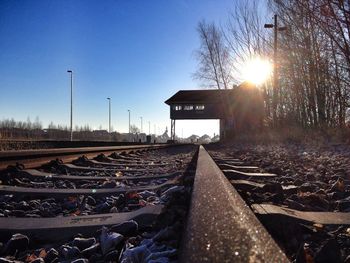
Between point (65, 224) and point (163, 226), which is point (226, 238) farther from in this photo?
point (65, 224)

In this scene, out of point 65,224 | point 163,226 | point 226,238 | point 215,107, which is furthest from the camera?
point 215,107

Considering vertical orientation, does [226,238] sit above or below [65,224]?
above

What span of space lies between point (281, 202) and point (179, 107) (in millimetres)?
43404

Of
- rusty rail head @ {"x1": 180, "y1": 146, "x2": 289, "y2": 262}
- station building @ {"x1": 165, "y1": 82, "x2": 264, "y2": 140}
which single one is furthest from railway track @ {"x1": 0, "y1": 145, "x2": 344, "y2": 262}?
station building @ {"x1": 165, "y1": 82, "x2": 264, "y2": 140}

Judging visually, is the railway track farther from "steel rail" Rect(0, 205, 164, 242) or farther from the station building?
the station building

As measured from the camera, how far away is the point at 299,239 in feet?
4.76

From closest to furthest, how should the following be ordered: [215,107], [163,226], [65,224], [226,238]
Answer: [226,238] < [163,226] < [65,224] < [215,107]

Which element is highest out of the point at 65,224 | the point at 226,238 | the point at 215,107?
the point at 215,107

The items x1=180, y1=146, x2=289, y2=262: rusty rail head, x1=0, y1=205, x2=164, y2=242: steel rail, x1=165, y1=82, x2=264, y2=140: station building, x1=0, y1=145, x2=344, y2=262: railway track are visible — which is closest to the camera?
x1=180, y1=146, x2=289, y2=262: rusty rail head

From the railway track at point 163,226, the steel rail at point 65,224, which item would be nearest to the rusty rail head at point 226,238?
the railway track at point 163,226

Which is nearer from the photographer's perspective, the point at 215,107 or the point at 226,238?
the point at 226,238

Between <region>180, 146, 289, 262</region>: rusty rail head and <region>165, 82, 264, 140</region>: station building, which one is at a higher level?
<region>165, 82, 264, 140</region>: station building

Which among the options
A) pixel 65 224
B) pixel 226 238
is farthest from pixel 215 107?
pixel 226 238

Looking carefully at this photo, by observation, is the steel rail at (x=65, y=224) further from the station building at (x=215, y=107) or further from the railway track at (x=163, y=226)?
the station building at (x=215, y=107)
